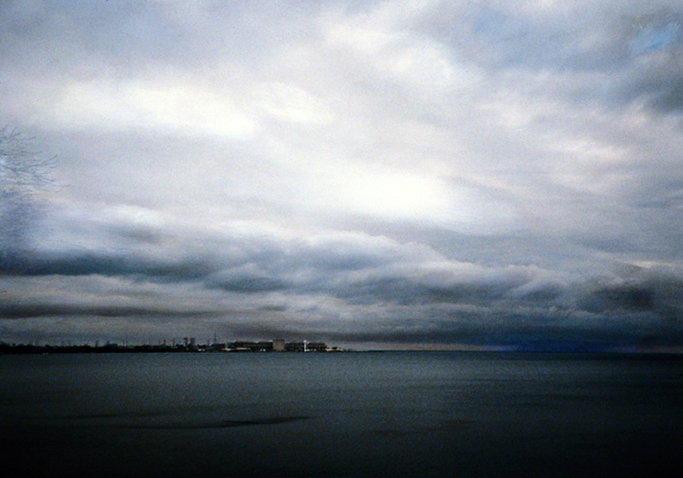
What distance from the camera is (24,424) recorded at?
5684 cm

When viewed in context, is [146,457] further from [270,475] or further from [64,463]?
[270,475]

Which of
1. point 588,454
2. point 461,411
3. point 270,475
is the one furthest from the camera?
point 461,411

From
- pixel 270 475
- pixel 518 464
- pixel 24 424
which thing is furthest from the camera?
pixel 24 424

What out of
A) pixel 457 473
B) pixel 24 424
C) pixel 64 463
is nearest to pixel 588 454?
pixel 457 473

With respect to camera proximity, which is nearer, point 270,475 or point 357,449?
point 270,475

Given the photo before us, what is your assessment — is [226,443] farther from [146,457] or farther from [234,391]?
[234,391]

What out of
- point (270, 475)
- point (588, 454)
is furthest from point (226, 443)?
point (588, 454)

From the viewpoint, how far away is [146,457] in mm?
41188

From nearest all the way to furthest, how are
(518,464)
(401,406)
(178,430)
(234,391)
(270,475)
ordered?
(270,475) < (518,464) < (178,430) < (401,406) < (234,391)

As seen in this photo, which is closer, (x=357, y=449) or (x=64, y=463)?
(x=64, y=463)

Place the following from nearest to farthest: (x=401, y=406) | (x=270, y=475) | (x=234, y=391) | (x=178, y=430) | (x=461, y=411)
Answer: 1. (x=270, y=475)
2. (x=178, y=430)
3. (x=461, y=411)
4. (x=401, y=406)
5. (x=234, y=391)

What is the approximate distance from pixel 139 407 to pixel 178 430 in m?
22.4

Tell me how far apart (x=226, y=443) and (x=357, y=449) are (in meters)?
11.2

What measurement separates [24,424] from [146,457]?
2428cm
